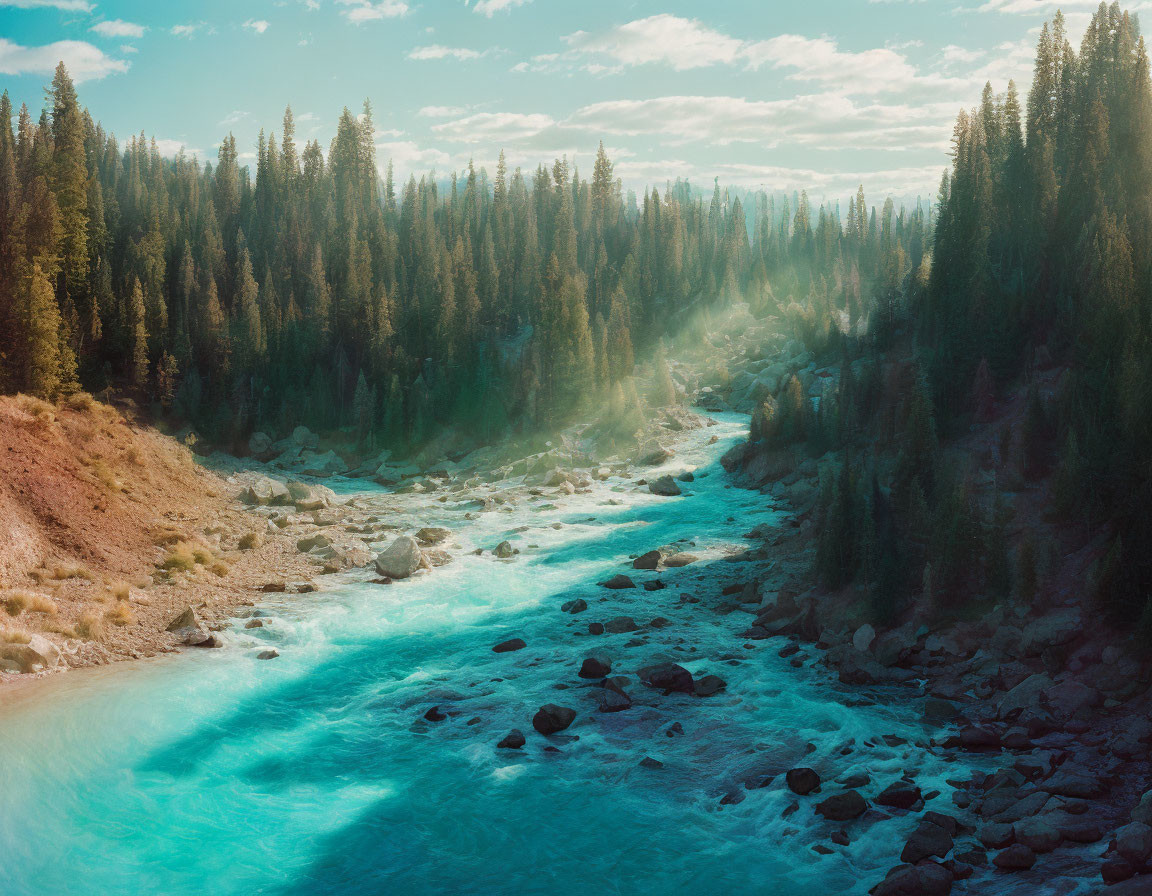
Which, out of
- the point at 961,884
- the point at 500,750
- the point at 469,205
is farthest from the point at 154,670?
the point at 469,205

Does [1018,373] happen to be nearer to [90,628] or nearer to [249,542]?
[249,542]

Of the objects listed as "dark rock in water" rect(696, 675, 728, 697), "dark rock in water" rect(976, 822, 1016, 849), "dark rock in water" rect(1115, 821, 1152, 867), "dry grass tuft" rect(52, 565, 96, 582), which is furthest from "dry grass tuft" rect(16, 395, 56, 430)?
"dark rock in water" rect(1115, 821, 1152, 867)

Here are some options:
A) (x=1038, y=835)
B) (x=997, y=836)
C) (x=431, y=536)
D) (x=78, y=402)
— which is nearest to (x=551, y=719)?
(x=997, y=836)

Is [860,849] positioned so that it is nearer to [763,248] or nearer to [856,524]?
[856,524]

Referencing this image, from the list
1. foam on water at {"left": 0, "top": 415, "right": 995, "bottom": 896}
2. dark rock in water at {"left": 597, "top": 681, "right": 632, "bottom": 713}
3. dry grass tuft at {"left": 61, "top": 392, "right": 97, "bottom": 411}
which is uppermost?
dry grass tuft at {"left": 61, "top": 392, "right": 97, "bottom": 411}

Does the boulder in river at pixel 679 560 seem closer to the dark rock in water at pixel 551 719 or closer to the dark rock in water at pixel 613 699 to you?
the dark rock in water at pixel 613 699

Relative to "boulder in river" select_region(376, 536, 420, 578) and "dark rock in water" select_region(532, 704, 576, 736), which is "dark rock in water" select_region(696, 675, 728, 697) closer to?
"dark rock in water" select_region(532, 704, 576, 736)
